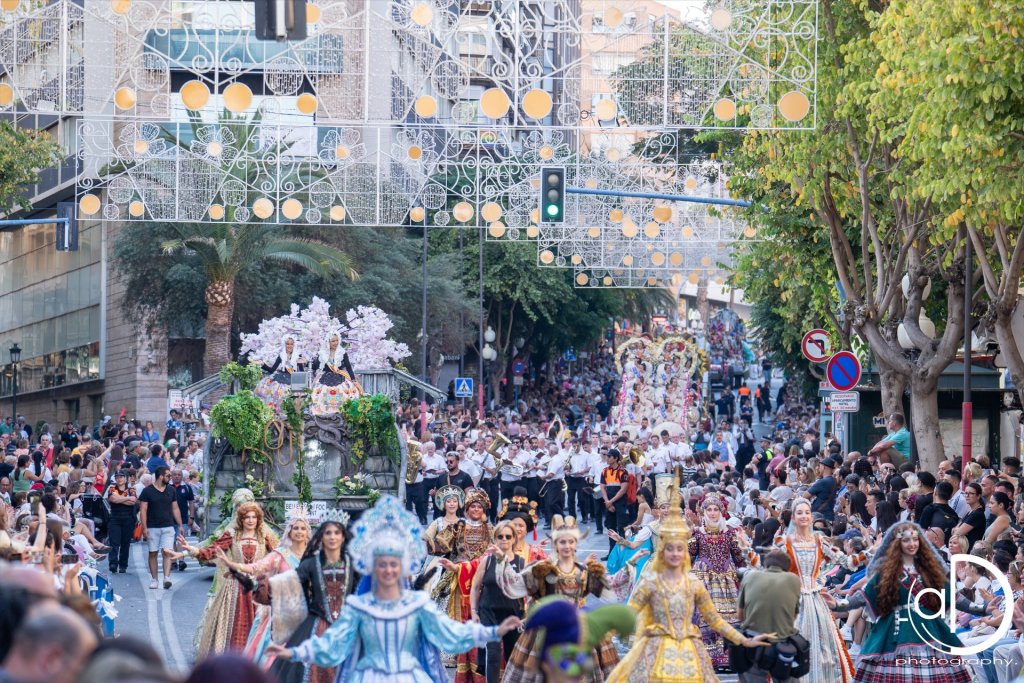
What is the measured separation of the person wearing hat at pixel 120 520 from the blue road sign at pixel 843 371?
31.4ft

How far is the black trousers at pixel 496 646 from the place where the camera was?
1423 centimetres

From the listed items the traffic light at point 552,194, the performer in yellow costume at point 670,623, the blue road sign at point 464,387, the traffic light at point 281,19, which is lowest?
the performer in yellow costume at point 670,623

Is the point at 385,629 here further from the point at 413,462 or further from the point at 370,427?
the point at 413,462

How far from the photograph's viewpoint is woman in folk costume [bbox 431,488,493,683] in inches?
598

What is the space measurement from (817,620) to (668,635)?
243 centimetres

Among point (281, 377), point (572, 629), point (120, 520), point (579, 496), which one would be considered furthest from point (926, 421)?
point (572, 629)

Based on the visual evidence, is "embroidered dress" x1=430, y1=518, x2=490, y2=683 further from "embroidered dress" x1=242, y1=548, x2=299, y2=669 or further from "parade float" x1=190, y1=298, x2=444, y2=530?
"parade float" x1=190, y1=298, x2=444, y2=530

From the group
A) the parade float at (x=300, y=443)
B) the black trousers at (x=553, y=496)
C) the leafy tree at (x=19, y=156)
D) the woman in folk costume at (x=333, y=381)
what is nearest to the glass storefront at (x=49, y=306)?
the leafy tree at (x=19, y=156)

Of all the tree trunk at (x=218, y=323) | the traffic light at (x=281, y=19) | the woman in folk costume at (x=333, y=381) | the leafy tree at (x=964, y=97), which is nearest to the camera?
the traffic light at (x=281, y=19)

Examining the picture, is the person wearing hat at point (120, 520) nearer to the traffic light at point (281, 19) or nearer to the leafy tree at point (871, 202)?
the leafy tree at point (871, 202)

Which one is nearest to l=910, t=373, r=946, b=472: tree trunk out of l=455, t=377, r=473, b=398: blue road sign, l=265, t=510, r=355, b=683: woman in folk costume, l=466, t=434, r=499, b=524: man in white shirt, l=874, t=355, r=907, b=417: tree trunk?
l=874, t=355, r=907, b=417: tree trunk

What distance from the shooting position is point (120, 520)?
23922 mm

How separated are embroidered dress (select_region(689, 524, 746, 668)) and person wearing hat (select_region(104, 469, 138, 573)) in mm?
11357

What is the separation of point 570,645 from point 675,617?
4858 millimetres
